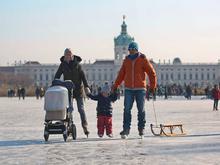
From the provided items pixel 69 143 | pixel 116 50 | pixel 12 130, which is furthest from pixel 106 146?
pixel 116 50

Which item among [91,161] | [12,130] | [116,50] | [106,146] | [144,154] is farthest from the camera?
[116,50]

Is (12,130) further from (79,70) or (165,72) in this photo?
(165,72)

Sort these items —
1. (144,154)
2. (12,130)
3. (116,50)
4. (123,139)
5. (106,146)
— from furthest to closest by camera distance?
(116,50) → (12,130) → (123,139) → (106,146) → (144,154)

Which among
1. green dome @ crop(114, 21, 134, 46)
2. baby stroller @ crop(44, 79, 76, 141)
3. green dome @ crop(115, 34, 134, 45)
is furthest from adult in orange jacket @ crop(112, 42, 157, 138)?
green dome @ crop(115, 34, 134, 45)

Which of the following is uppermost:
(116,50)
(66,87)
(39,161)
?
(116,50)

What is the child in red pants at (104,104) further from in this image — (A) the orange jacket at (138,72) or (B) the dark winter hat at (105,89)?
(A) the orange jacket at (138,72)

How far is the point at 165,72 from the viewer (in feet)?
522

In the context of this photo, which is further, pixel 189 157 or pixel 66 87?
pixel 66 87

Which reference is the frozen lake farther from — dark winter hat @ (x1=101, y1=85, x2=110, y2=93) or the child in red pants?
dark winter hat @ (x1=101, y1=85, x2=110, y2=93)

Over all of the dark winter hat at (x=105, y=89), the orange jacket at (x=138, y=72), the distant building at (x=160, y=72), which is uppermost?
the distant building at (x=160, y=72)

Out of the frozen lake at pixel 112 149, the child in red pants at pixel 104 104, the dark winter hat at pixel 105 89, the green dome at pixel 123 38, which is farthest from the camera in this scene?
the green dome at pixel 123 38

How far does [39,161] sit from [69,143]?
2.19 m

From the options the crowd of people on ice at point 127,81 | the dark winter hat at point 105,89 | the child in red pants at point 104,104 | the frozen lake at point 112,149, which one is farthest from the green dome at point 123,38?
the frozen lake at point 112,149

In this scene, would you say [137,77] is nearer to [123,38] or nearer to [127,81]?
[127,81]
